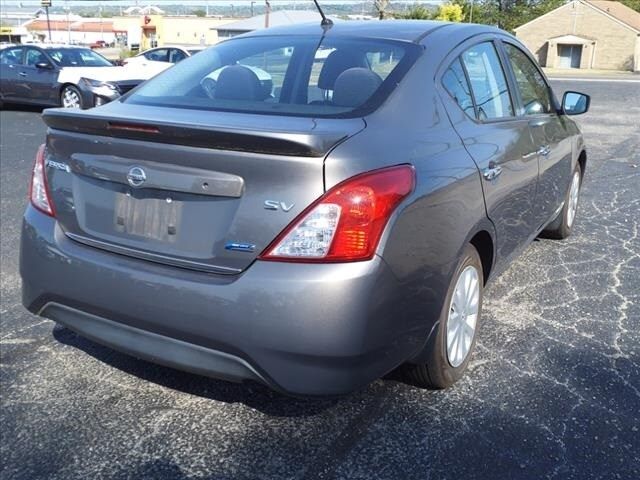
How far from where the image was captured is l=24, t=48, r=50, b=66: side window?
14383mm

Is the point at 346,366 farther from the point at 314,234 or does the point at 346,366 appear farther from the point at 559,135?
the point at 559,135

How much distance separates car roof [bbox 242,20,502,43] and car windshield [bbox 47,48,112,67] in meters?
11.9

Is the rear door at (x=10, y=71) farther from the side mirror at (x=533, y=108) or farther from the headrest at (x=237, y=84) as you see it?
the side mirror at (x=533, y=108)

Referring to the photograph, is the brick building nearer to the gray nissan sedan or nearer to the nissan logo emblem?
the gray nissan sedan

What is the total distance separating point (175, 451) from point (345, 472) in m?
0.70

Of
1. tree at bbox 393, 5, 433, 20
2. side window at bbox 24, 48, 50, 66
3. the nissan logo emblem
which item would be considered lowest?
the nissan logo emblem

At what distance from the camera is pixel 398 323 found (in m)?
2.48

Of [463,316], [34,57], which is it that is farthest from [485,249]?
[34,57]

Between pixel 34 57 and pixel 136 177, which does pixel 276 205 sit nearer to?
pixel 136 177

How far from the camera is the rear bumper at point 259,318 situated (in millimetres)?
2289

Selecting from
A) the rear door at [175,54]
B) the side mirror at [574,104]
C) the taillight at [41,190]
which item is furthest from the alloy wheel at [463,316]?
the rear door at [175,54]

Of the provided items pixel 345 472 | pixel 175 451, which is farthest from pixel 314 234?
pixel 175 451

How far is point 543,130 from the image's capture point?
13.5 ft

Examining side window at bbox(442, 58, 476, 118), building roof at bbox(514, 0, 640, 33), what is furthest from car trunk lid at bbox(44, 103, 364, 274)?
building roof at bbox(514, 0, 640, 33)
